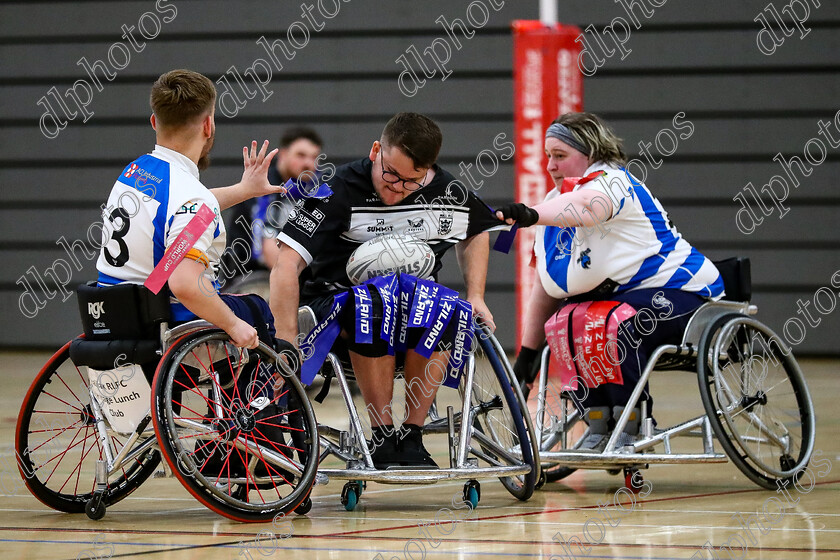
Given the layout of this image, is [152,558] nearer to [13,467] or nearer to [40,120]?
[13,467]

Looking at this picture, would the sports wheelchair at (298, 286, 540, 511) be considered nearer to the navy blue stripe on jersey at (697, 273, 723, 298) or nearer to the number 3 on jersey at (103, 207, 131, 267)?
the number 3 on jersey at (103, 207, 131, 267)

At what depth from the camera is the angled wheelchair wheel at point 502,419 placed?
307 cm

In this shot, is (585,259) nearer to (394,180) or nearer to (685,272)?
(685,272)

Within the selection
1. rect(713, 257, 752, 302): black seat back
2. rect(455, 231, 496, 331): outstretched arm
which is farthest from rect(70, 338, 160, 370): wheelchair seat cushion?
rect(713, 257, 752, 302): black seat back

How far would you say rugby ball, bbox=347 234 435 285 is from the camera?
3.18m

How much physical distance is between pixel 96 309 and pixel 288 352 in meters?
0.49

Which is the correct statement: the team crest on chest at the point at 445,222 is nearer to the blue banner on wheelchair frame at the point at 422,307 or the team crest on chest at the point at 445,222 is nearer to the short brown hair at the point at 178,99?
the blue banner on wheelchair frame at the point at 422,307

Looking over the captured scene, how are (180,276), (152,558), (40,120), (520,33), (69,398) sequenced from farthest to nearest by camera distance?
(40,120) → (520,33) → (69,398) → (180,276) → (152,558)

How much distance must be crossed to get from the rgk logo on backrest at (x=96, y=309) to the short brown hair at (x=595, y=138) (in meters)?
1.69

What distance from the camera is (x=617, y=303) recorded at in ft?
11.6

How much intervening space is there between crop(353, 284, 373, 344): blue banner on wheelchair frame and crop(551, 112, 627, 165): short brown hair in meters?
1.12

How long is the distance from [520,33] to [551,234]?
318cm

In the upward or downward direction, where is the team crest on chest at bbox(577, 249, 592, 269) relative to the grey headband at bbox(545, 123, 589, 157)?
downward

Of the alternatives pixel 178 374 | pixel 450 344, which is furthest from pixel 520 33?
pixel 178 374
